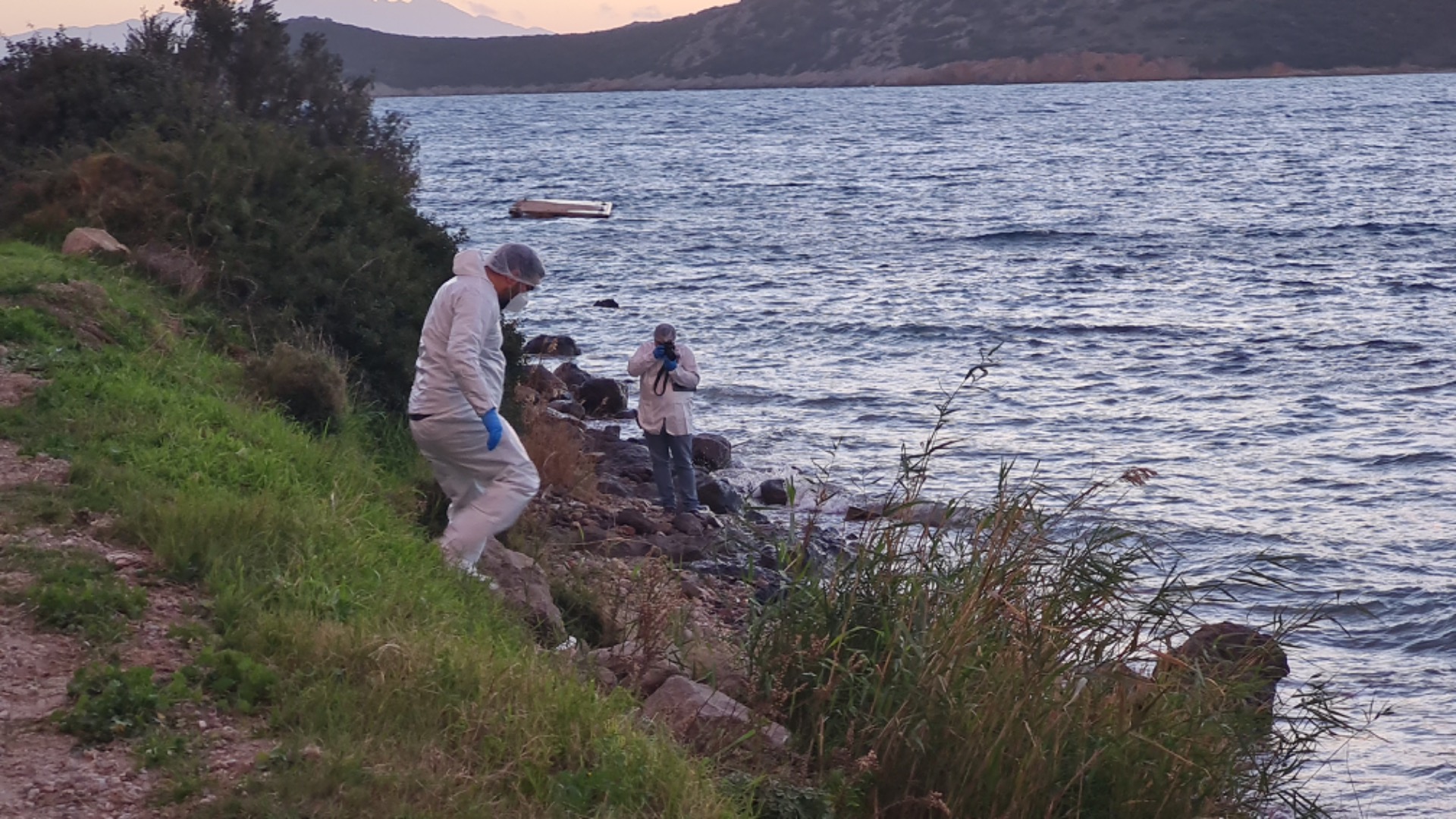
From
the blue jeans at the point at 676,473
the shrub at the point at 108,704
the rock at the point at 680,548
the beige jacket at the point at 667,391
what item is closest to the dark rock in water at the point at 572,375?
the blue jeans at the point at 676,473

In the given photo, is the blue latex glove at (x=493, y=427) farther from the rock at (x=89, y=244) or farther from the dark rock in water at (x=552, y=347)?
the dark rock in water at (x=552, y=347)

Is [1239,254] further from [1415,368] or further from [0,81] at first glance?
[0,81]

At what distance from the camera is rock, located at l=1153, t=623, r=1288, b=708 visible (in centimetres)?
652

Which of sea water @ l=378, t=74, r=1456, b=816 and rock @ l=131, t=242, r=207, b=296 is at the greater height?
rock @ l=131, t=242, r=207, b=296

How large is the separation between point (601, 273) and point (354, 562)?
90.0 feet

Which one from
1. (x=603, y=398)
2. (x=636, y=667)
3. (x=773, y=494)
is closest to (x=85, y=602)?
(x=636, y=667)

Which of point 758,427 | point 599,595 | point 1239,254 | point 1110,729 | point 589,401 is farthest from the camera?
point 1239,254

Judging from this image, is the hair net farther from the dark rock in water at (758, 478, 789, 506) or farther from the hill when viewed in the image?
the hill

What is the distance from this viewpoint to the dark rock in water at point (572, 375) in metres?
20.1

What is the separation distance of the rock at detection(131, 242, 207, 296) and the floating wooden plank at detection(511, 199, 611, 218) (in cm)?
3354

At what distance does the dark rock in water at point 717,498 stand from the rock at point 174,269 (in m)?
5.07

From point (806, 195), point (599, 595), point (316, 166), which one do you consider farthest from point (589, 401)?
point (806, 195)

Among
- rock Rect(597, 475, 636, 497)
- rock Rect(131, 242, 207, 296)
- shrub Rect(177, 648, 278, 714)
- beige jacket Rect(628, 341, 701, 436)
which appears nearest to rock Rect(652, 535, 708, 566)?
beige jacket Rect(628, 341, 701, 436)

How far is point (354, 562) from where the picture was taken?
6578mm
